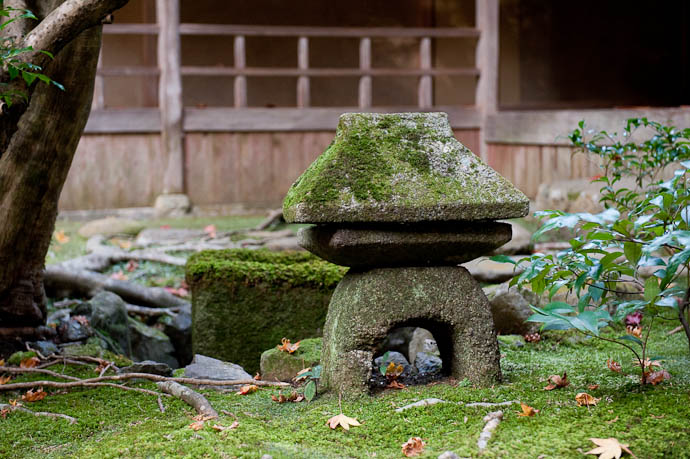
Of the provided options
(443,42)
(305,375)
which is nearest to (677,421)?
(305,375)

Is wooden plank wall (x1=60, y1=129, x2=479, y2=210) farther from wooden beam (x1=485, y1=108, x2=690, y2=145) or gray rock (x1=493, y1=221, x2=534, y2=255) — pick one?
gray rock (x1=493, y1=221, x2=534, y2=255)

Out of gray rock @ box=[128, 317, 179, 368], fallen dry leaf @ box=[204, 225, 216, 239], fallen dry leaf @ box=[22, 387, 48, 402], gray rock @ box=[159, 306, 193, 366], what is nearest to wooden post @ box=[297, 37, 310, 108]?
fallen dry leaf @ box=[204, 225, 216, 239]

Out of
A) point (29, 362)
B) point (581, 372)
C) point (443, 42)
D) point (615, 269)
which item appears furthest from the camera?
point (443, 42)

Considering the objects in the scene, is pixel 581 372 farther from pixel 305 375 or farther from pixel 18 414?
pixel 18 414

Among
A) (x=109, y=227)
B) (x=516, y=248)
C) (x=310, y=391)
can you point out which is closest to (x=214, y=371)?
(x=310, y=391)

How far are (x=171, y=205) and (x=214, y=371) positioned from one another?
626cm

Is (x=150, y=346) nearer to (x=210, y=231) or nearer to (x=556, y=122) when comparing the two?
(x=210, y=231)

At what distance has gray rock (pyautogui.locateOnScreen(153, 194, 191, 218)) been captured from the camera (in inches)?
382

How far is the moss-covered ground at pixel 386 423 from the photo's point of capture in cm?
251

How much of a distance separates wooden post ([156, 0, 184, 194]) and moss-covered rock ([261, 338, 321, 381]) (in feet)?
21.0

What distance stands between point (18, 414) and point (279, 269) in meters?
1.75

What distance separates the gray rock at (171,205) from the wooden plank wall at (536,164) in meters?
4.26

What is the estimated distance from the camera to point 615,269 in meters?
2.88

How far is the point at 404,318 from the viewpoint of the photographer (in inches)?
120
